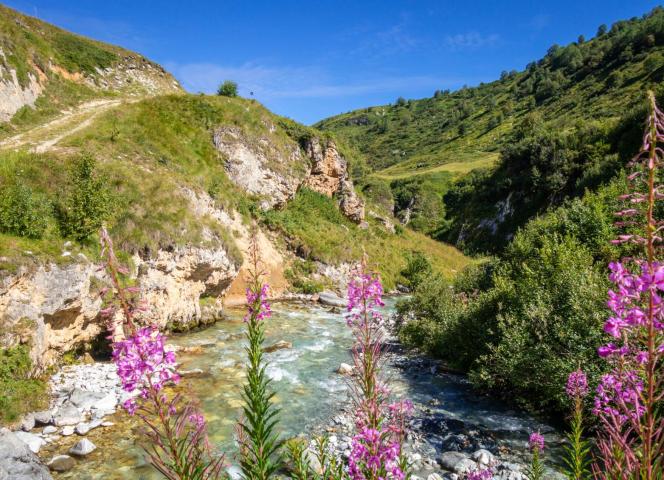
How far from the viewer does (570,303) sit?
11.6 meters

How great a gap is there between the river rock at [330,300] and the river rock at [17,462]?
873 inches

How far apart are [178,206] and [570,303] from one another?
63.4 ft

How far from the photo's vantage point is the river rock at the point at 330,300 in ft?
97.2

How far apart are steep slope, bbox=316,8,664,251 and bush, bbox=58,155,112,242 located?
36450 mm

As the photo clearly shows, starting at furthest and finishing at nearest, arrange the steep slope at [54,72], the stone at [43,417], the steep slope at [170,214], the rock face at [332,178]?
the rock face at [332,178], the steep slope at [54,72], the steep slope at [170,214], the stone at [43,417]

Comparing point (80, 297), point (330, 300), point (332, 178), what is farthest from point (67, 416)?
point (332, 178)

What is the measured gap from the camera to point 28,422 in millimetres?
10336

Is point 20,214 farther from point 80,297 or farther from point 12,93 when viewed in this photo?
point 12,93

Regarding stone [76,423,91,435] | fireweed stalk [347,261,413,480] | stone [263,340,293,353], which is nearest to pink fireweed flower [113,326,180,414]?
fireweed stalk [347,261,413,480]

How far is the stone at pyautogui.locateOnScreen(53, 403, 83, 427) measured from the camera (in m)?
10.7

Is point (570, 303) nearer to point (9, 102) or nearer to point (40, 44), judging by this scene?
point (9, 102)

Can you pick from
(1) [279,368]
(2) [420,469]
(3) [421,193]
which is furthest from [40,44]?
(3) [421,193]

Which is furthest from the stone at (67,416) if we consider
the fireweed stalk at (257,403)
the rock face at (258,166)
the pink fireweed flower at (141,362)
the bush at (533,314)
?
the rock face at (258,166)

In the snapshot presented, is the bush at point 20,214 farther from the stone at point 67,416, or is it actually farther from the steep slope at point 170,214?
the stone at point 67,416
